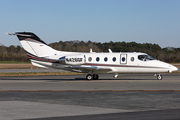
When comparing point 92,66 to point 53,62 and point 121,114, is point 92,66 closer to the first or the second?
point 53,62

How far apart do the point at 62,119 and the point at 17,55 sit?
93051 millimetres

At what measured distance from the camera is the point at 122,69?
86.5 ft

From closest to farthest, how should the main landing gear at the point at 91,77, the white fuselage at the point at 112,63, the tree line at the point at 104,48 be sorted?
the white fuselage at the point at 112,63 → the main landing gear at the point at 91,77 → the tree line at the point at 104,48

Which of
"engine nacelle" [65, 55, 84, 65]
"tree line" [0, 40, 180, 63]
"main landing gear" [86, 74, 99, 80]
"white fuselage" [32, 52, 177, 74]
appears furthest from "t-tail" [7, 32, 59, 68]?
"tree line" [0, 40, 180, 63]

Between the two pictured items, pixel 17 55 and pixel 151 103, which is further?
pixel 17 55

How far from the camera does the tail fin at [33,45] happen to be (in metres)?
27.9

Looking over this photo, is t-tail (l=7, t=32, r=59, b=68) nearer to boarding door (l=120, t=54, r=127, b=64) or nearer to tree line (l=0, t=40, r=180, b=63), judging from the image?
boarding door (l=120, t=54, r=127, b=64)

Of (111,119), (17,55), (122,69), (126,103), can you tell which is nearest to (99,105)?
(126,103)

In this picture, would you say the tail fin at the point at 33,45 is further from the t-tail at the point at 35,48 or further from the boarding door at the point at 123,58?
the boarding door at the point at 123,58

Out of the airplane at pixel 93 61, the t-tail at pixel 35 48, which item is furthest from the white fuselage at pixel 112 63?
the t-tail at pixel 35 48

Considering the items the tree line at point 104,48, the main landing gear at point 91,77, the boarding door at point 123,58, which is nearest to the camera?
the boarding door at point 123,58

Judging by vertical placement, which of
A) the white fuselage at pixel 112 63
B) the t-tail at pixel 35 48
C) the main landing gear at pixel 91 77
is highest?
the t-tail at pixel 35 48

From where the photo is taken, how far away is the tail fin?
2786 cm

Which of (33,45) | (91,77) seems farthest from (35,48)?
(91,77)
